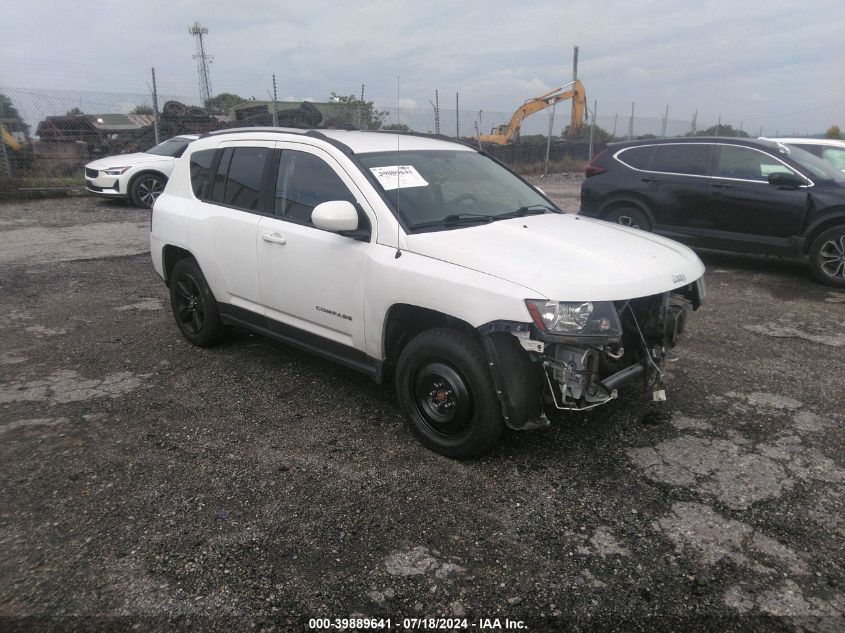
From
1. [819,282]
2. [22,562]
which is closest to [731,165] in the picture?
[819,282]

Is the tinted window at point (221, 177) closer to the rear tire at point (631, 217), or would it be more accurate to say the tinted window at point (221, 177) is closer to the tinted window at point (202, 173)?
the tinted window at point (202, 173)

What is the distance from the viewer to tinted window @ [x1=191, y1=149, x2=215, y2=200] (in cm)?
484

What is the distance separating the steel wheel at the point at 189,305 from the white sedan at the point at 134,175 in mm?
8448

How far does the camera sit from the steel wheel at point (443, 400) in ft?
10.6

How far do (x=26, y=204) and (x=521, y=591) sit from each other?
15.1 metres

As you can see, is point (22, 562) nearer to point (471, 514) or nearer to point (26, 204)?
point (471, 514)

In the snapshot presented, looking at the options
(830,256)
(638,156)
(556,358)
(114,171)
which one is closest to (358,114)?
(114,171)

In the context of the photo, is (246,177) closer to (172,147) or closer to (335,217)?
(335,217)

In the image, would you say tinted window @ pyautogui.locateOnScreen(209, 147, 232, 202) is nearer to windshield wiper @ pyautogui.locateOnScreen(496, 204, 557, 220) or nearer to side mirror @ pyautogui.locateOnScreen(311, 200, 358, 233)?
side mirror @ pyautogui.locateOnScreen(311, 200, 358, 233)

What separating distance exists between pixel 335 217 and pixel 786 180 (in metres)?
5.99

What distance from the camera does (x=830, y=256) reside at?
6.95 metres

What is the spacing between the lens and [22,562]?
260 centimetres

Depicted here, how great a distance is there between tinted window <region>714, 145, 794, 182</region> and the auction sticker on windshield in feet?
17.4

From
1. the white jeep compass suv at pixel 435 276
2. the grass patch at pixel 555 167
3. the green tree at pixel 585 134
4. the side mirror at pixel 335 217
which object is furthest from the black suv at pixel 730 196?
the green tree at pixel 585 134
